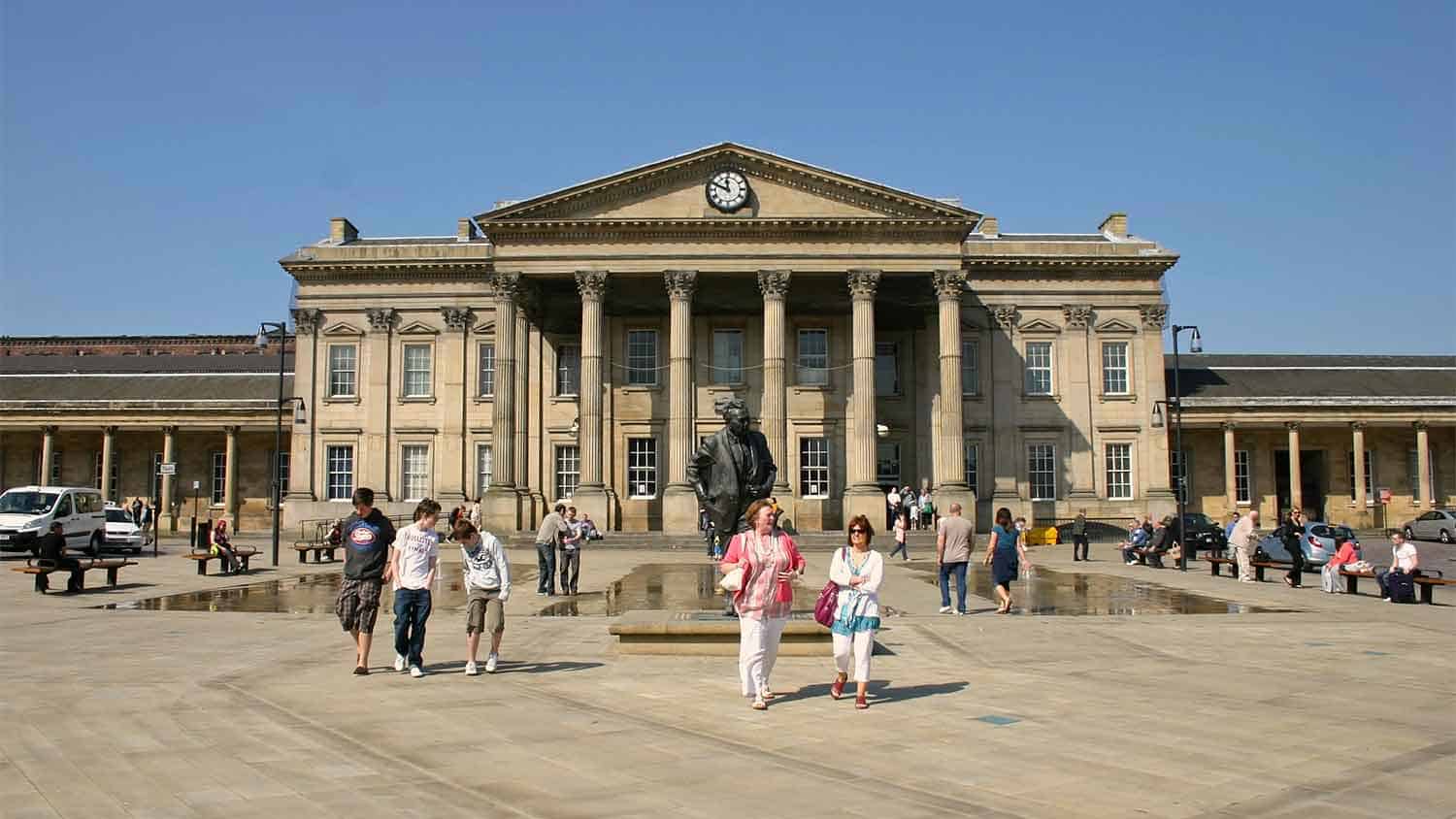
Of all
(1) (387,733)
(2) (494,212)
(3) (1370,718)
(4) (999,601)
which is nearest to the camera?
(1) (387,733)

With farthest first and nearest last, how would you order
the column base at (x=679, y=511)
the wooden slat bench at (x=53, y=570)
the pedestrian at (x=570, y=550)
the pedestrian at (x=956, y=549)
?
the column base at (x=679, y=511)
the pedestrian at (x=570, y=550)
the wooden slat bench at (x=53, y=570)
the pedestrian at (x=956, y=549)

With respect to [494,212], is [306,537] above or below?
below

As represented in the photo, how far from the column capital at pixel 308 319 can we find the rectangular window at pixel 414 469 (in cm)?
644

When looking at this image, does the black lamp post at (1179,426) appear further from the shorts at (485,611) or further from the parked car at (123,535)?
the parked car at (123,535)

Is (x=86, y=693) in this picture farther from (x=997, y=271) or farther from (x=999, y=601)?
(x=997, y=271)

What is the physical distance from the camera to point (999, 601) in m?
18.5

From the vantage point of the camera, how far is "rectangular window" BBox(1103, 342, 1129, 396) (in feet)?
158

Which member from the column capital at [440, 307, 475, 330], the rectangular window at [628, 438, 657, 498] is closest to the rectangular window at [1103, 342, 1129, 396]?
the rectangular window at [628, 438, 657, 498]

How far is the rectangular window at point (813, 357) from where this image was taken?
46.7 meters

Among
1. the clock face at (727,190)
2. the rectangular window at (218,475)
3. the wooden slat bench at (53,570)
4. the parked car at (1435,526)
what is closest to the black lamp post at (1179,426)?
the parked car at (1435,526)

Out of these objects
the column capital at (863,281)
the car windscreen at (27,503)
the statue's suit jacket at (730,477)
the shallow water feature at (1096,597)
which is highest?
the column capital at (863,281)

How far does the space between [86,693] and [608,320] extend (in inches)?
1474

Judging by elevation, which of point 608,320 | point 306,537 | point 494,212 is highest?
point 494,212

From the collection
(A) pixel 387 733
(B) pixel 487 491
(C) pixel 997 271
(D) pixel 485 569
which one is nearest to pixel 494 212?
(B) pixel 487 491
